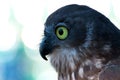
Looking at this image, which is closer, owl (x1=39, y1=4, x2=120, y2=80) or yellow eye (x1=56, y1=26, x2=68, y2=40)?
owl (x1=39, y1=4, x2=120, y2=80)

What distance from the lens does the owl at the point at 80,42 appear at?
3.14 metres

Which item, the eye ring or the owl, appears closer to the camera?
the owl

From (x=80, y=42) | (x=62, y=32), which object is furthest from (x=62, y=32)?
(x=80, y=42)

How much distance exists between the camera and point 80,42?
322 centimetres

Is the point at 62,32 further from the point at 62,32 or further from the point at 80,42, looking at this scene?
the point at 80,42

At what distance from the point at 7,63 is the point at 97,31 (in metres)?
6.06

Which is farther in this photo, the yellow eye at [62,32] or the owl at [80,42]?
the yellow eye at [62,32]

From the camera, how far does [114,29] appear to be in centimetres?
325

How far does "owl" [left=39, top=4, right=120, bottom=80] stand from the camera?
314cm

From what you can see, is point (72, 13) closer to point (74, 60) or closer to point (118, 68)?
point (74, 60)

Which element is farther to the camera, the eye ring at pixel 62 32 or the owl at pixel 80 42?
the eye ring at pixel 62 32

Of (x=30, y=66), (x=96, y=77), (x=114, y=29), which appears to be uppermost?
(x=114, y=29)

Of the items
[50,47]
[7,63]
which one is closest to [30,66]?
[7,63]

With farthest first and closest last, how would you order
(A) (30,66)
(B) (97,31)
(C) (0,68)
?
(A) (30,66)
(C) (0,68)
(B) (97,31)
